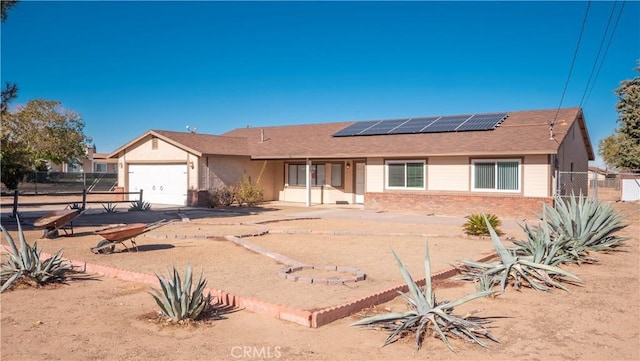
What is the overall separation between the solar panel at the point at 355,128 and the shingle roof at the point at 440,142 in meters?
0.47

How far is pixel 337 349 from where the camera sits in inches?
206

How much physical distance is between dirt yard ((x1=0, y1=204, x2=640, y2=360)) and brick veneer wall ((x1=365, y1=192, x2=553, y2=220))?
7.02m

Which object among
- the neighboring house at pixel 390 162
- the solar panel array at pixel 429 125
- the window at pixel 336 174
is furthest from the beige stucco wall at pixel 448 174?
the window at pixel 336 174

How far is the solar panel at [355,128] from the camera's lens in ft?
91.3

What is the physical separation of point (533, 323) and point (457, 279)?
2.42 m

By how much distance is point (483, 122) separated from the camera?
954 inches

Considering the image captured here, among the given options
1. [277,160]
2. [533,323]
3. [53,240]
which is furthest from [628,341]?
[277,160]

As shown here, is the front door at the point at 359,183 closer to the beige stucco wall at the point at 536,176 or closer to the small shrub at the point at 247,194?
the small shrub at the point at 247,194

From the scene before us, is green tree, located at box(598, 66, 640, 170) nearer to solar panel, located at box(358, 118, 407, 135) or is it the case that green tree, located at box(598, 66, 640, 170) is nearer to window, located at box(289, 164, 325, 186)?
solar panel, located at box(358, 118, 407, 135)

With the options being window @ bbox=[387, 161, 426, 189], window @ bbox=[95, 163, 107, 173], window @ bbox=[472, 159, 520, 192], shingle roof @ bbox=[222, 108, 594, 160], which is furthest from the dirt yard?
window @ bbox=[95, 163, 107, 173]

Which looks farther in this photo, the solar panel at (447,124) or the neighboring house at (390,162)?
the solar panel at (447,124)

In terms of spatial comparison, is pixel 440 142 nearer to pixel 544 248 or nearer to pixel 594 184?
pixel 594 184

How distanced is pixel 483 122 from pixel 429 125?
270cm

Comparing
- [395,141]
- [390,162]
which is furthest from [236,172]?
[395,141]
